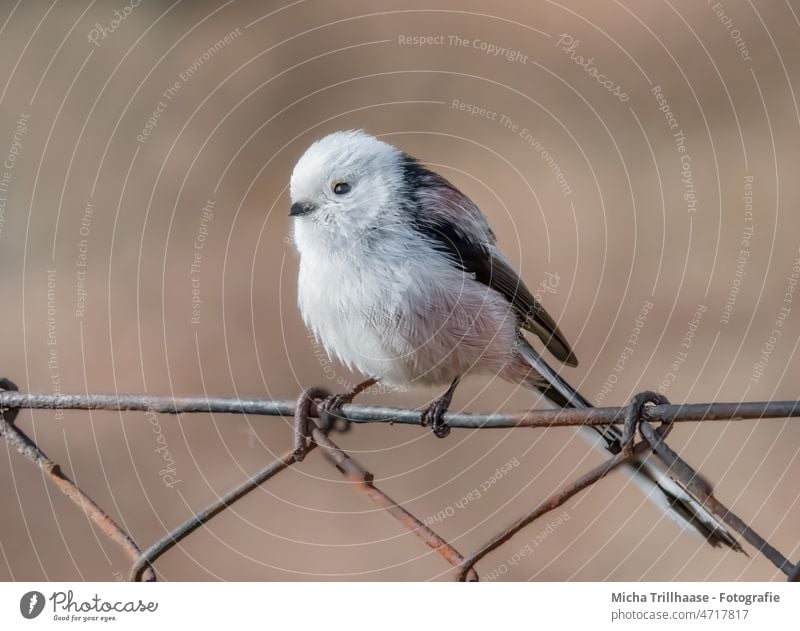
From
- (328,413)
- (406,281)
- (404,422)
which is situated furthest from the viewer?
(406,281)

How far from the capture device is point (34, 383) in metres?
1.23

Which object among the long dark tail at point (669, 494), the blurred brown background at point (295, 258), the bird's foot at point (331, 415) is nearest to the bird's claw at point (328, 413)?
the bird's foot at point (331, 415)

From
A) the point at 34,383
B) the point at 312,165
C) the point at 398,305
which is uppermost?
the point at 312,165

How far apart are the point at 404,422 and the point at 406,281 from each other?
46 cm

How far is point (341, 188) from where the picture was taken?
105 centimetres

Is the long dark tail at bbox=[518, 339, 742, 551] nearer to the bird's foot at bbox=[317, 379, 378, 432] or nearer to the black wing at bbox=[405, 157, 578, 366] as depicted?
the black wing at bbox=[405, 157, 578, 366]

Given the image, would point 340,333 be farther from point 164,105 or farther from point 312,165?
point 164,105

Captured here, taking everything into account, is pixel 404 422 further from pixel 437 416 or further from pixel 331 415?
pixel 437 416

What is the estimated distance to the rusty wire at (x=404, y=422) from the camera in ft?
1.99

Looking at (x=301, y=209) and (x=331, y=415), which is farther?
(x=301, y=209)

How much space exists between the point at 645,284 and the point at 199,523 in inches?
29.5

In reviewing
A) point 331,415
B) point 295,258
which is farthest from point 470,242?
point 331,415

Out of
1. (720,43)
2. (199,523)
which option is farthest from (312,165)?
(720,43)

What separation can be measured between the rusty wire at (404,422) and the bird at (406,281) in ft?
0.91
